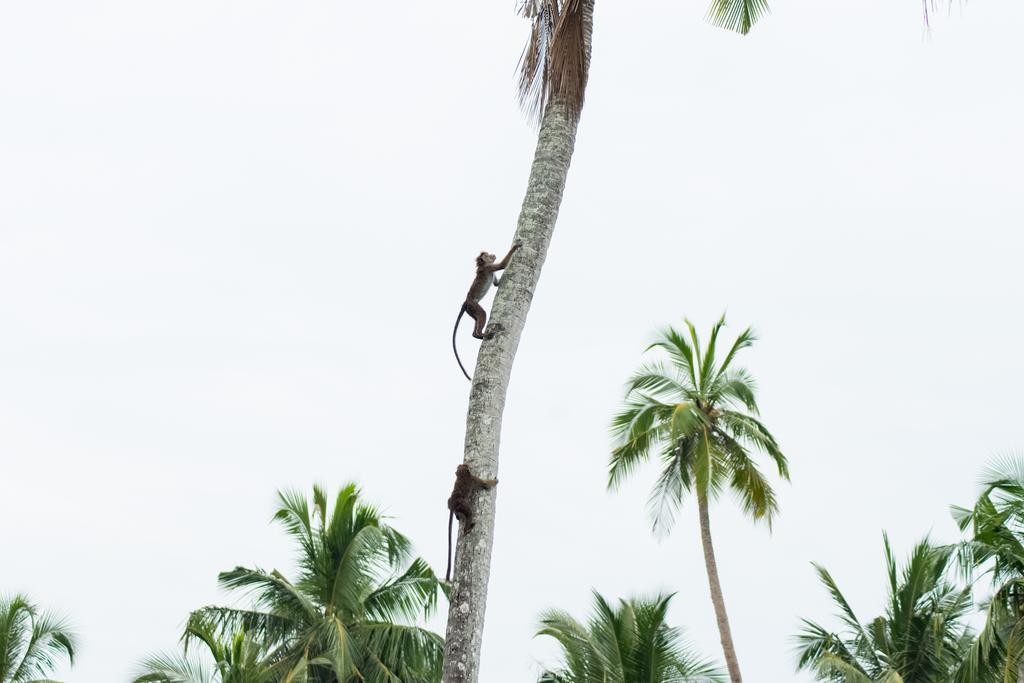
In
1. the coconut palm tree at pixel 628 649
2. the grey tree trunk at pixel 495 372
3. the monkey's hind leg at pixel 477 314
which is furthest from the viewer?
the coconut palm tree at pixel 628 649

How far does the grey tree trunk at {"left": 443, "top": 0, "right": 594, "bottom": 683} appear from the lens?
7.99m

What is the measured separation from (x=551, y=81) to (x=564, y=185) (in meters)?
0.89

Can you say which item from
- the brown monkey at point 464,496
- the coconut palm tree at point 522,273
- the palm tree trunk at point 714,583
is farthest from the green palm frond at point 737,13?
the palm tree trunk at point 714,583

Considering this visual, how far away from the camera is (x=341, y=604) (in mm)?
22516

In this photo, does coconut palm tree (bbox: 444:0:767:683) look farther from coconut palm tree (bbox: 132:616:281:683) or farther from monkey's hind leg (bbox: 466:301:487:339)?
coconut palm tree (bbox: 132:616:281:683)

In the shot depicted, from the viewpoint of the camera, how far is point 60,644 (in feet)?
81.8

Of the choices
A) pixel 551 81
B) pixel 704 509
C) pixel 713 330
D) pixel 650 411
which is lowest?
pixel 551 81

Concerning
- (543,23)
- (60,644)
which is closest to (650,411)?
(60,644)

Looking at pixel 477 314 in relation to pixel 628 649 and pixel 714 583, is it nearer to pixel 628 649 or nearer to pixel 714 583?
pixel 628 649

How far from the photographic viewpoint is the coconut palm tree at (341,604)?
71.4ft

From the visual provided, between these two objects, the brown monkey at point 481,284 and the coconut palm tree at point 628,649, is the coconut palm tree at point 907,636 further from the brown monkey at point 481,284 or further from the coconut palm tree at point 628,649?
the brown monkey at point 481,284

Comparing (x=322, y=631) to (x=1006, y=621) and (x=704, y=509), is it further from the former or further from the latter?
(x=1006, y=621)

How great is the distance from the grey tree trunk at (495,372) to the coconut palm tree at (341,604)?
43.9 feet

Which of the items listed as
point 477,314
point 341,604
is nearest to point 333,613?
point 341,604
